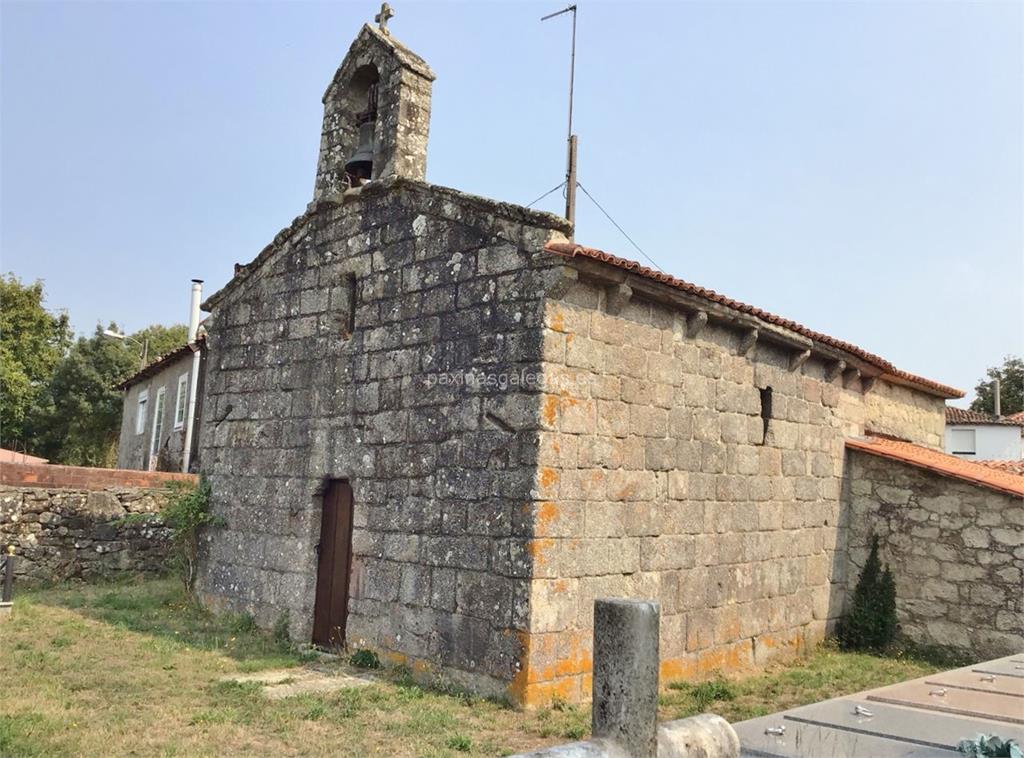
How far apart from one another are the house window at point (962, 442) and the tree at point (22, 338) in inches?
1210

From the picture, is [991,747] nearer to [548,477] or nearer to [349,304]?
[548,477]

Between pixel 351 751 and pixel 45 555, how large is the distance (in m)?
8.26

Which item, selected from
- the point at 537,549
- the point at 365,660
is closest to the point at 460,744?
the point at 537,549

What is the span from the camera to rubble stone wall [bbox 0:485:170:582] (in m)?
11.4

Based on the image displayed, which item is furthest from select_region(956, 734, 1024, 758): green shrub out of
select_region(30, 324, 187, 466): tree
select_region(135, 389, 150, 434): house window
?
select_region(30, 324, 187, 466): tree

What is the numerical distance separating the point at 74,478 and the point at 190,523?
333 centimetres

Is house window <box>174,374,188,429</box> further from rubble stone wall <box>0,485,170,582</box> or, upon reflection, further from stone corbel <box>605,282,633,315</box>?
stone corbel <box>605,282,633,315</box>

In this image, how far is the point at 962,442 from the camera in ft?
96.9

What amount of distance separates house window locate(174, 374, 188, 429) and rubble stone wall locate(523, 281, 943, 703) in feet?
46.6

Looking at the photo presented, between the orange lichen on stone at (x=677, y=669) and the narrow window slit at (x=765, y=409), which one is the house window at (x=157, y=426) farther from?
the orange lichen on stone at (x=677, y=669)

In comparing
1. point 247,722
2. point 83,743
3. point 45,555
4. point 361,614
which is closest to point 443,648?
point 361,614

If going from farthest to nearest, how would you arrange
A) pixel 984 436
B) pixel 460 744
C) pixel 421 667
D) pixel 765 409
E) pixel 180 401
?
pixel 984 436
pixel 180 401
pixel 765 409
pixel 421 667
pixel 460 744

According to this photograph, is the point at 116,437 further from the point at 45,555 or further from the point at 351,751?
the point at 351,751

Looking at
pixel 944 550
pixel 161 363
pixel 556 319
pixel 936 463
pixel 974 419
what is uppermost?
pixel 974 419
